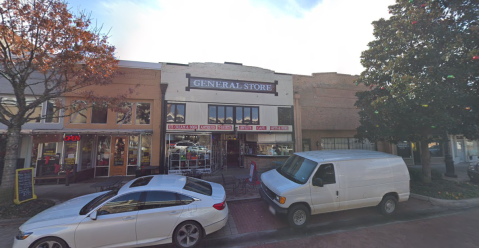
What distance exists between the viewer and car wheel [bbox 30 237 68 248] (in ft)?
11.5

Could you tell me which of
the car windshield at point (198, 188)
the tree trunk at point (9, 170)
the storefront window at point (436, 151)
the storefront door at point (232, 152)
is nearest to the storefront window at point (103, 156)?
the tree trunk at point (9, 170)

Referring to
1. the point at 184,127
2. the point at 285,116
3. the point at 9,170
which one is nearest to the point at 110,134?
the point at 184,127

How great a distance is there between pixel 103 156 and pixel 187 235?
1010cm

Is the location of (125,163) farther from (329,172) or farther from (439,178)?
(439,178)

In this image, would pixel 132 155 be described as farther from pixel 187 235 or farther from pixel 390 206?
pixel 390 206

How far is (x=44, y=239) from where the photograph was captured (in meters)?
3.53

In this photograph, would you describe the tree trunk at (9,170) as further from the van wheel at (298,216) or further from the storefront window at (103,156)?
the van wheel at (298,216)

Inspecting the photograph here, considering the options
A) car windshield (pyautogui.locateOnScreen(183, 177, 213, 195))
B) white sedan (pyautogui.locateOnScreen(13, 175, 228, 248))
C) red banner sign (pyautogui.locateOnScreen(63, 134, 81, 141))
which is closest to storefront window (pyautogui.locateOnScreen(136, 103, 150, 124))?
red banner sign (pyautogui.locateOnScreen(63, 134, 81, 141))

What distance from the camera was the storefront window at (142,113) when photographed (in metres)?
11.2

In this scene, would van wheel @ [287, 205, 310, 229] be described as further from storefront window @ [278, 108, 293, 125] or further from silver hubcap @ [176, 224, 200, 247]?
storefront window @ [278, 108, 293, 125]

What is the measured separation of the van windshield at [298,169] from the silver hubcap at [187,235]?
9.99 feet

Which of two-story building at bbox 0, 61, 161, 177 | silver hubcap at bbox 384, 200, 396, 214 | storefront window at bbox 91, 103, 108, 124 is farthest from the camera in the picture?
storefront window at bbox 91, 103, 108, 124

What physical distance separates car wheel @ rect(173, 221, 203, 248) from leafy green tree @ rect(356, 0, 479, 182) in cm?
872

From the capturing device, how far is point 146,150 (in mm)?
11242
